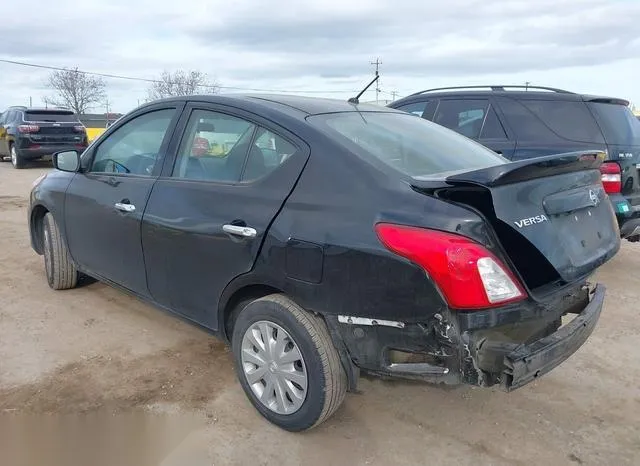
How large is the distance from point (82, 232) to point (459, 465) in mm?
3011

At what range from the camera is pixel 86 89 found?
57.9 meters

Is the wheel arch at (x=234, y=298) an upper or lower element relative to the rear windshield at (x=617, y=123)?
lower

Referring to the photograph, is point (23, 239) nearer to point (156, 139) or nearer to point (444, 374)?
point (156, 139)

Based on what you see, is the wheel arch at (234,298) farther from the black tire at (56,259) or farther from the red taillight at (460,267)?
the black tire at (56,259)

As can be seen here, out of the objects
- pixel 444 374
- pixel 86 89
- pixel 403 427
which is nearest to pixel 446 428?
pixel 403 427

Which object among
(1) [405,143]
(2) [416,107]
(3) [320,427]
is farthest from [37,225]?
(2) [416,107]

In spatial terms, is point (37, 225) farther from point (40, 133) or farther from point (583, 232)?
point (40, 133)

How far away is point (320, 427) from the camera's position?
9.55ft

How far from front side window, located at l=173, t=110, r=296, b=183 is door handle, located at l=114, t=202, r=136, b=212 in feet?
1.30

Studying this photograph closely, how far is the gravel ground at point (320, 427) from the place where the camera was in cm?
275

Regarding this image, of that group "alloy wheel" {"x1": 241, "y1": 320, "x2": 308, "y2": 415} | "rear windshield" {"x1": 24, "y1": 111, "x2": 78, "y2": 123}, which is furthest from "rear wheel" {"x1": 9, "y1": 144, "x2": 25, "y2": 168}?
"alloy wheel" {"x1": 241, "y1": 320, "x2": 308, "y2": 415}

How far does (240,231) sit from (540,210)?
140 centimetres

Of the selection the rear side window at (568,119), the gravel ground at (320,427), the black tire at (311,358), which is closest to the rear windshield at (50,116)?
the gravel ground at (320,427)

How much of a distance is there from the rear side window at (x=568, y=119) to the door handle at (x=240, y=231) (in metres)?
4.10
